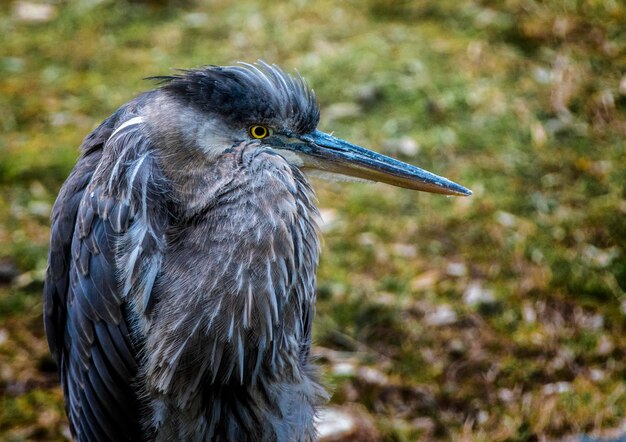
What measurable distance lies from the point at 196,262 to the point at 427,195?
238 centimetres

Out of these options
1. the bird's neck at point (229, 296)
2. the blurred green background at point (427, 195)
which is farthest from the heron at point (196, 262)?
the blurred green background at point (427, 195)

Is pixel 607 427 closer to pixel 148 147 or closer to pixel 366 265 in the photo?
pixel 366 265

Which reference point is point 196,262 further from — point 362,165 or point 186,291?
point 362,165

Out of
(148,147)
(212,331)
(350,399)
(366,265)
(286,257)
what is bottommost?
(350,399)

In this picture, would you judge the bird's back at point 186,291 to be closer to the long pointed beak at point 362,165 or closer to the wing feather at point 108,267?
the wing feather at point 108,267

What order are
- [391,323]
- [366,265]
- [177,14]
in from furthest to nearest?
[177,14], [366,265], [391,323]

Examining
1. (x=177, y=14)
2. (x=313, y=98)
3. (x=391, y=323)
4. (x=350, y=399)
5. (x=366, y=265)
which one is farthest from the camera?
(x=177, y=14)

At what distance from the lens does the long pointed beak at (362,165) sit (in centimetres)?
279

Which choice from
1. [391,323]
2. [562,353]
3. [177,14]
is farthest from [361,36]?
[562,353]

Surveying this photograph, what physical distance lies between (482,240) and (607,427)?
1318mm

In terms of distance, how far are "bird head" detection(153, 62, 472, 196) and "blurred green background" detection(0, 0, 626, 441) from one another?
0.79 meters

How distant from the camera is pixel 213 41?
19.4 feet

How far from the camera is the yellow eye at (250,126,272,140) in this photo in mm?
2645

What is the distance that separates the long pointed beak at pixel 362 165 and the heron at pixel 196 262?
30 millimetres
